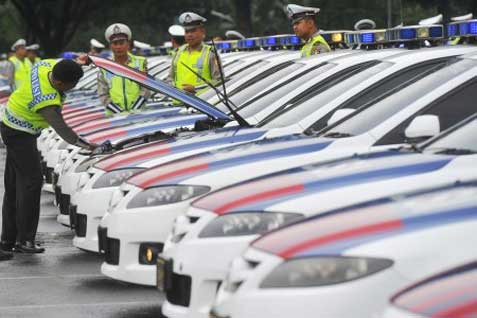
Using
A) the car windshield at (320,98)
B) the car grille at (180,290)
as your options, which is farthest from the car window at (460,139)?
the car windshield at (320,98)

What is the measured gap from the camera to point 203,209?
260 inches

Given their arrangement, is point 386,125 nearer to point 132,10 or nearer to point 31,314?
point 31,314

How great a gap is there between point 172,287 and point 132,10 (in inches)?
1791

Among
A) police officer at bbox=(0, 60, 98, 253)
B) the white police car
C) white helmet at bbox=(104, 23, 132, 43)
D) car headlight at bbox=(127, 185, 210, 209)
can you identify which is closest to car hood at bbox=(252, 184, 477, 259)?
the white police car

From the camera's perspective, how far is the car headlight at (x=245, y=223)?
6.20 metres

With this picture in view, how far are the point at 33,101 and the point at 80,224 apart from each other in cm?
127

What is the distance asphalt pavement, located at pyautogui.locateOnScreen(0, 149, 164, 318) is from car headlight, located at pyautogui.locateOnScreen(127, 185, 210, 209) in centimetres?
58

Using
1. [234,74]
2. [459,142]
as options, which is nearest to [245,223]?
[459,142]

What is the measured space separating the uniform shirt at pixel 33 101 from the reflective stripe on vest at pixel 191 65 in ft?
9.35

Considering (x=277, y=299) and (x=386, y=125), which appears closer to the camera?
(x=277, y=299)

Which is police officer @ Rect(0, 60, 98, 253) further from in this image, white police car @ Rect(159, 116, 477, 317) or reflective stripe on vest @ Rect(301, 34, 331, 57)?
white police car @ Rect(159, 116, 477, 317)

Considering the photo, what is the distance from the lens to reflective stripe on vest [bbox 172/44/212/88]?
13297 millimetres

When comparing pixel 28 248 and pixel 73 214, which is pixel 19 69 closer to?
pixel 28 248

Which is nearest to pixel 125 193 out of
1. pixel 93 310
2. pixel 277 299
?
pixel 93 310
